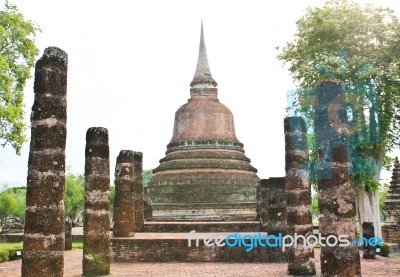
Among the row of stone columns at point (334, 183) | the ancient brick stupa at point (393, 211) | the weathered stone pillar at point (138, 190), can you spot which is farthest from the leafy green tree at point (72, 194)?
the row of stone columns at point (334, 183)

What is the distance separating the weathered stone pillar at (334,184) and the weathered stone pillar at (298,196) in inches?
115

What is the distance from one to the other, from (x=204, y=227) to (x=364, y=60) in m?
8.84

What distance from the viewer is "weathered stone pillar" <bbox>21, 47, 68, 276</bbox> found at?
7426mm

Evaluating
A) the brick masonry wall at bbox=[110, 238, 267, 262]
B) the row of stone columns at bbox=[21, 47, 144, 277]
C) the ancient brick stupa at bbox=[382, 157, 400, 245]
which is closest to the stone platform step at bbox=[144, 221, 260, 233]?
the brick masonry wall at bbox=[110, 238, 267, 262]

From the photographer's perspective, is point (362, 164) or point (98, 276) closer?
point (98, 276)

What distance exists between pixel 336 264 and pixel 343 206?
0.99 m

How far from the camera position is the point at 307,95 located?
16453 millimetres

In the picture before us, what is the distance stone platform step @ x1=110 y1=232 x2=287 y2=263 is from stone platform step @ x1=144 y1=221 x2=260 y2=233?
3.94 m

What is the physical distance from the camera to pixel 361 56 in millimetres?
16703

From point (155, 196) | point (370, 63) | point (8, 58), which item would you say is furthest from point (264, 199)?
point (8, 58)

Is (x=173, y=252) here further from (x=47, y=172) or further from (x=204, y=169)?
(x=204, y=169)

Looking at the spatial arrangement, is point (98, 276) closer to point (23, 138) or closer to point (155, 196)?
point (23, 138)

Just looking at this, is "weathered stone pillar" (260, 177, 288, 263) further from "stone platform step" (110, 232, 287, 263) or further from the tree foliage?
the tree foliage

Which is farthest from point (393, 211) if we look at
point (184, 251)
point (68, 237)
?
point (68, 237)
